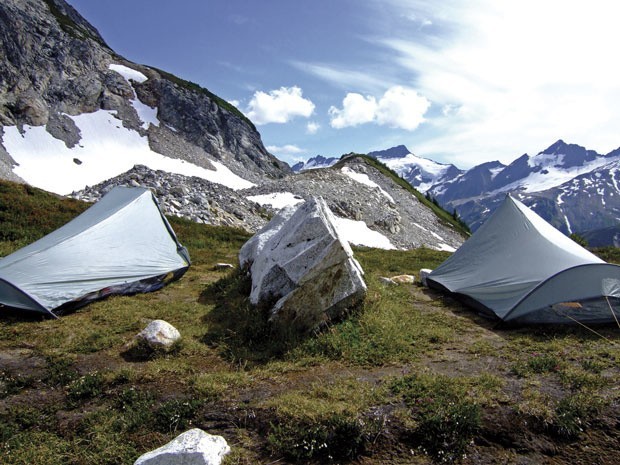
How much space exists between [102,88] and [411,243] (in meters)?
74.4

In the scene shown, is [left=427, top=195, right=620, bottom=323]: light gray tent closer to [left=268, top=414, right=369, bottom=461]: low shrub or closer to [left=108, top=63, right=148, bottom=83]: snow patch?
[left=268, top=414, right=369, bottom=461]: low shrub

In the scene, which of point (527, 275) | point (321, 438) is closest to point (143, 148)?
point (527, 275)

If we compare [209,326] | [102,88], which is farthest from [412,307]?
[102,88]

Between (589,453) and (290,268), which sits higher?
(290,268)

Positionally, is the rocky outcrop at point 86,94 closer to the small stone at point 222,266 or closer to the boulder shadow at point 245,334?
the small stone at point 222,266

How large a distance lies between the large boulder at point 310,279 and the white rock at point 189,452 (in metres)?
3.86

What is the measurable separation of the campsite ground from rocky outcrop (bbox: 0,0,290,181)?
6309 centimetres

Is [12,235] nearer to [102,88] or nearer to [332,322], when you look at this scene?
[332,322]

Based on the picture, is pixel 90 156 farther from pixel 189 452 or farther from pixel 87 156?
pixel 189 452

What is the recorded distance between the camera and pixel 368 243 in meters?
43.0

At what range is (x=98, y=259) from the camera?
40.9 feet

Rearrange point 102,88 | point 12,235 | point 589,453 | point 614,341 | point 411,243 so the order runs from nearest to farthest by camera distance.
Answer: point 589,453, point 614,341, point 12,235, point 411,243, point 102,88

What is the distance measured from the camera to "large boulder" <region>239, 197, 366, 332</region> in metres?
9.16

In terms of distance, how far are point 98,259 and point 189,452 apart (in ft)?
30.8
